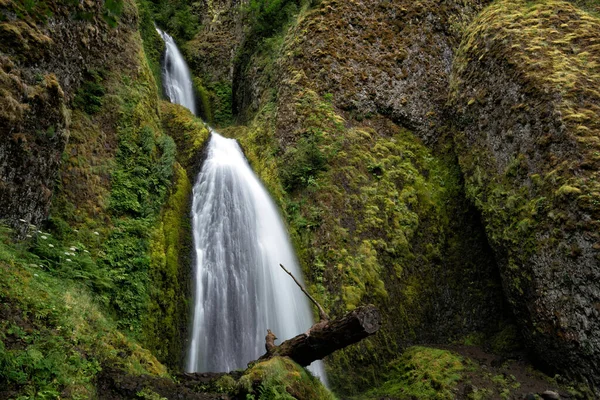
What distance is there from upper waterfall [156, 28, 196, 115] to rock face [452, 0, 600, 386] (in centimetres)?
1141

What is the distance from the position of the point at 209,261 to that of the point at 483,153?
7.94 metres

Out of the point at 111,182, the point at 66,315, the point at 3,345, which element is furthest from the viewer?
the point at 111,182

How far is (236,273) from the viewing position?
28.0 ft

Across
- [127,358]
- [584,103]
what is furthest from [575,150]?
[127,358]

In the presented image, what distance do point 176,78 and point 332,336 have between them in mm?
16796

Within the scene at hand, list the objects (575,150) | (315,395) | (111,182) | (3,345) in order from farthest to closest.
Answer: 1. (575,150)
2. (111,182)
3. (315,395)
4. (3,345)

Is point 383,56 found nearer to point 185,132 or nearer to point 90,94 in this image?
point 185,132

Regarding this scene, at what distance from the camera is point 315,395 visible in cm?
545

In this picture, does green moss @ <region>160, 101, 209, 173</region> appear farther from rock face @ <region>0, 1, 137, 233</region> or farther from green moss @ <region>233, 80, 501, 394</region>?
rock face @ <region>0, 1, 137, 233</region>

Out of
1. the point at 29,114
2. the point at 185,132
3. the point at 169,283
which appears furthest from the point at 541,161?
the point at 29,114

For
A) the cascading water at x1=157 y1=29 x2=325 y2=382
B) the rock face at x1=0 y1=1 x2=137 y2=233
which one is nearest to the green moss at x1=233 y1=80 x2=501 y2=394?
the cascading water at x1=157 y1=29 x2=325 y2=382

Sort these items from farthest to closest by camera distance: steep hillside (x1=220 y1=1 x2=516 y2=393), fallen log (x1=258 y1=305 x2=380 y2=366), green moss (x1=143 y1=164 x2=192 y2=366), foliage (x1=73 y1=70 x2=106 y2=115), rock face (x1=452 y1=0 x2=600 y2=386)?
steep hillside (x1=220 y1=1 x2=516 y2=393)
foliage (x1=73 y1=70 x2=106 y2=115)
rock face (x1=452 y1=0 x2=600 y2=386)
green moss (x1=143 y1=164 x2=192 y2=366)
fallen log (x1=258 y1=305 x2=380 y2=366)

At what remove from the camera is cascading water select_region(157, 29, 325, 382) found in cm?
741

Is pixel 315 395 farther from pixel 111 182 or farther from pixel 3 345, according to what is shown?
pixel 111 182
